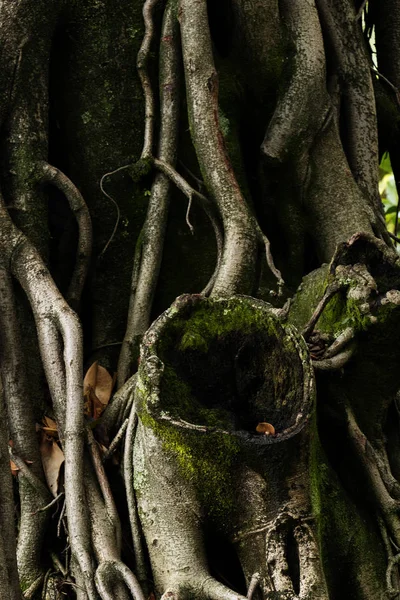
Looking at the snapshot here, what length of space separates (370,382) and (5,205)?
1.36 metres

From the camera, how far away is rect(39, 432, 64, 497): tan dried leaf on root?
262cm

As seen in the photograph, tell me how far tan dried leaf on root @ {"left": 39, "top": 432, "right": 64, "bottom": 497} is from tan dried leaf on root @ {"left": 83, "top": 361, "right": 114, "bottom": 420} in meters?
0.14

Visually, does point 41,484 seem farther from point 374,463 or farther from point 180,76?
point 180,76

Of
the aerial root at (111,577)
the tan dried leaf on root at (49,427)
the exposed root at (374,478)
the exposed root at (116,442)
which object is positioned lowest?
the aerial root at (111,577)

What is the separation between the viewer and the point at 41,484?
262cm

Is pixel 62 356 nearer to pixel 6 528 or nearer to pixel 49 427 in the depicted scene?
pixel 49 427

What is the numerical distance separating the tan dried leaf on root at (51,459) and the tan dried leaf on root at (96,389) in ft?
0.47

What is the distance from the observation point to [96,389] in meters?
2.86

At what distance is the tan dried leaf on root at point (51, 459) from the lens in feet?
8.61

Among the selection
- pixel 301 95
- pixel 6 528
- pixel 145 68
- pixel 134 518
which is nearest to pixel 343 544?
pixel 134 518

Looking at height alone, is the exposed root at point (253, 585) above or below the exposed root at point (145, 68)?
below

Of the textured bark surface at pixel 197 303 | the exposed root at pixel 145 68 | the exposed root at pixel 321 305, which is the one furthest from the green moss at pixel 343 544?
the exposed root at pixel 145 68

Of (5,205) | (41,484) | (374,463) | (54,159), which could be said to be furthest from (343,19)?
(41,484)

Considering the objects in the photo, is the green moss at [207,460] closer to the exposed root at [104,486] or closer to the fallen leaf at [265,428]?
the fallen leaf at [265,428]
